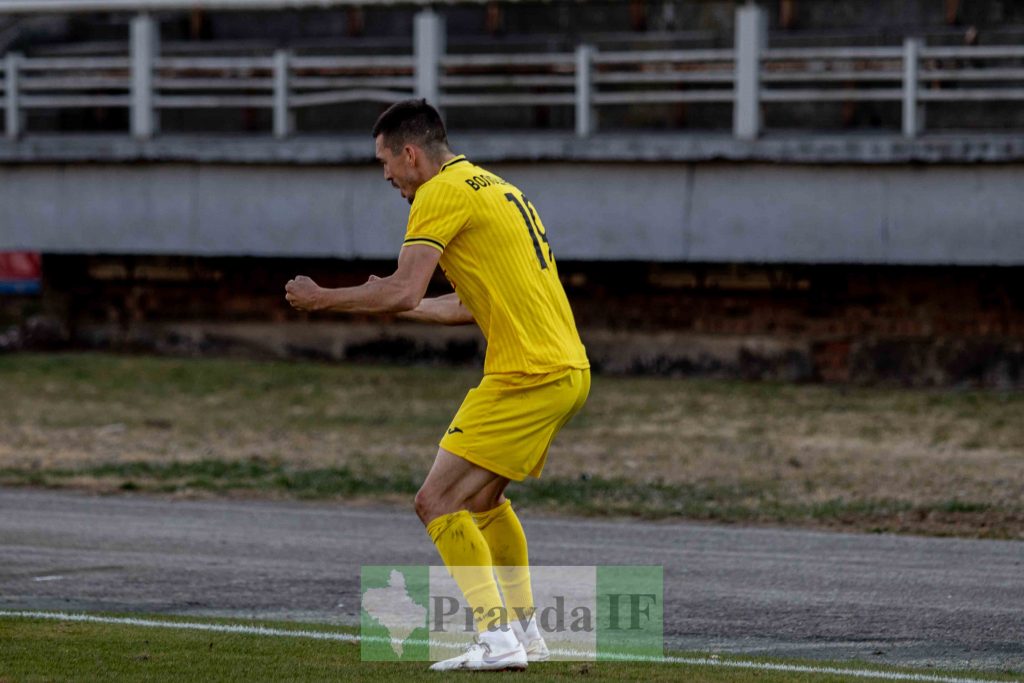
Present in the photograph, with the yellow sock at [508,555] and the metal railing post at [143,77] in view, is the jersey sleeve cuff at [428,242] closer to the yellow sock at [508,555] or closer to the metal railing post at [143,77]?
the yellow sock at [508,555]

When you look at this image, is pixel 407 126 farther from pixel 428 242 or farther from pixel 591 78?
pixel 591 78

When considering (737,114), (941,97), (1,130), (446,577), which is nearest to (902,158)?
(941,97)

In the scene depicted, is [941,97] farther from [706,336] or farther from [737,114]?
[706,336]

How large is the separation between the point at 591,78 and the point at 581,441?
5023mm

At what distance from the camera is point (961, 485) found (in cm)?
1431

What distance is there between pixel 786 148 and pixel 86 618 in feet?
41.6

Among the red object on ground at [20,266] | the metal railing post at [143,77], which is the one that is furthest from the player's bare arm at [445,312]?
the red object on ground at [20,266]

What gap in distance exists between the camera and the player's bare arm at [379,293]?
6574 millimetres

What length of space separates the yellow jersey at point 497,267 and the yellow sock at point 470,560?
609 mm

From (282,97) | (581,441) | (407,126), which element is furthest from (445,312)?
(282,97)

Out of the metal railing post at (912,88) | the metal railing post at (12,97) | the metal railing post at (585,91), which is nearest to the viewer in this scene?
the metal railing post at (912,88)

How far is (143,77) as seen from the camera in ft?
72.6

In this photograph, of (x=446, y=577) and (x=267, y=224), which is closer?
(x=446, y=577)

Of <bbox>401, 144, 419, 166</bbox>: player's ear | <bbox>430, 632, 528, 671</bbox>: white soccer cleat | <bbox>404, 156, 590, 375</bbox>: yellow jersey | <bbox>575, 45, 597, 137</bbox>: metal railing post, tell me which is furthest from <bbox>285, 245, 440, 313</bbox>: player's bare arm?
<bbox>575, 45, 597, 137</bbox>: metal railing post
